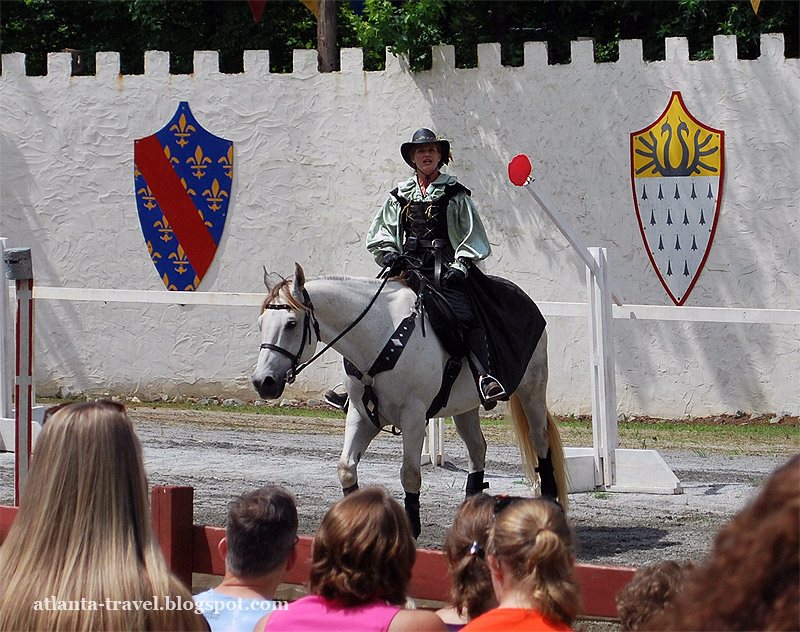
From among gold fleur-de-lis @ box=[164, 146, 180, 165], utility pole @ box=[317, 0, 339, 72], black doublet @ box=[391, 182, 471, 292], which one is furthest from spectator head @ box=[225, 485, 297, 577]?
utility pole @ box=[317, 0, 339, 72]

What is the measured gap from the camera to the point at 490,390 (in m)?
6.28

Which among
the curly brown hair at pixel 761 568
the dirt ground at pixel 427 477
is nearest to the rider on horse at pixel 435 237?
the dirt ground at pixel 427 477

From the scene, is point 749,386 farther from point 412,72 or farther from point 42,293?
point 42,293

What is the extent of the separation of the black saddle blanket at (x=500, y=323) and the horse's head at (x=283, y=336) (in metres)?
0.81

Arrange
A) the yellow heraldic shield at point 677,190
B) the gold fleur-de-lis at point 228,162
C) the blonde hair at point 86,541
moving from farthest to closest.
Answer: the gold fleur-de-lis at point 228,162 → the yellow heraldic shield at point 677,190 → the blonde hair at point 86,541

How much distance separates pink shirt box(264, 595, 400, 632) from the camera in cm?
254

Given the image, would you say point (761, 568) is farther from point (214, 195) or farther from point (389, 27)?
point (214, 195)

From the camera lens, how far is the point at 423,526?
698 cm

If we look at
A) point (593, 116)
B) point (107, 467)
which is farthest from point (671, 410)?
point (107, 467)

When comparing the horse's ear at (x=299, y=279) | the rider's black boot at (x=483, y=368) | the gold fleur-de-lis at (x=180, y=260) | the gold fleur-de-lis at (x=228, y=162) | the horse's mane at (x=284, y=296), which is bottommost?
the rider's black boot at (x=483, y=368)

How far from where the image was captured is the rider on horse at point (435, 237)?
21.2ft

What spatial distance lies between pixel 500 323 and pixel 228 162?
7.52 metres

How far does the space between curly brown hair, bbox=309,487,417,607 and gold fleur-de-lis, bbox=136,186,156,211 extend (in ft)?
37.5

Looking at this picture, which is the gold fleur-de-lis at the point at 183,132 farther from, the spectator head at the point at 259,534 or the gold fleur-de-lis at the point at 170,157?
the spectator head at the point at 259,534
